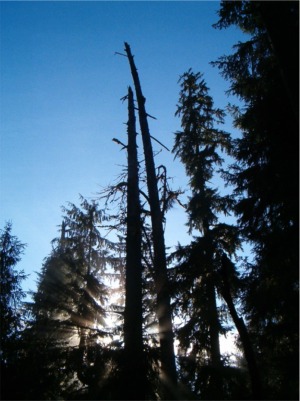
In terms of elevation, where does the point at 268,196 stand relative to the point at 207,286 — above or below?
above

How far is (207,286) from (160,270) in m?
4.60

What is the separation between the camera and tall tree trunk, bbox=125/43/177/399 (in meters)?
6.59

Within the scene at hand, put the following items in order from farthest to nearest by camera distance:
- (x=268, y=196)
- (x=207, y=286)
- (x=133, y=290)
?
1. (x=207, y=286)
2. (x=268, y=196)
3. (x=133, y=290)

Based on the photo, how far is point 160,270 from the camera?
25.9 ft

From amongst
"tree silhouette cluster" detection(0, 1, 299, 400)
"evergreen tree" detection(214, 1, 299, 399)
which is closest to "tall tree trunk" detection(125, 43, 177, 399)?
"tree silhouette cluster" detection(0, 1, 299, 400)

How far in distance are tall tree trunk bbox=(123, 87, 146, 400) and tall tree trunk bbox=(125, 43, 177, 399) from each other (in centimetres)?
53

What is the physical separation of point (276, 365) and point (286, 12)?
8.61m

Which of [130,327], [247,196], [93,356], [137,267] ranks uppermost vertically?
[247,196]

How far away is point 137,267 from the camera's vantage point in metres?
8.19

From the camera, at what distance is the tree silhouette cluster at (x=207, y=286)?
6.16 metres

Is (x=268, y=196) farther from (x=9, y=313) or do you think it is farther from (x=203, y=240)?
(x=9, y=313)

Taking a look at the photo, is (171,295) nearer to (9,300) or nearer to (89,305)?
(89,305)

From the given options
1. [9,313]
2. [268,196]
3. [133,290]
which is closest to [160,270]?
[133,290]

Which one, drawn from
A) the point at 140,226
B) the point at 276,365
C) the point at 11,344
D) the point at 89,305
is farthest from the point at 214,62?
the point at 89,305
